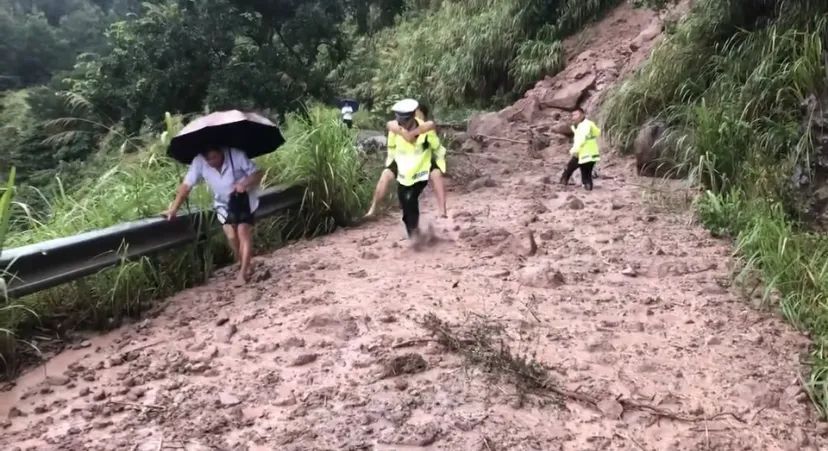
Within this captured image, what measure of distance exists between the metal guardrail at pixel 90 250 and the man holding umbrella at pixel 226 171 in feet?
0.62

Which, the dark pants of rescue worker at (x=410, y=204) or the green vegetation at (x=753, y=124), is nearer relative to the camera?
the green vegetation at (x=753, y=124)

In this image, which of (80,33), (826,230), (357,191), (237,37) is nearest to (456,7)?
(237,37)

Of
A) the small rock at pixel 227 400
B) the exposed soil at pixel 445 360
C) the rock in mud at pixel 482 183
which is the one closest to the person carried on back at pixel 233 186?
the exposed soil at pixel 445 360

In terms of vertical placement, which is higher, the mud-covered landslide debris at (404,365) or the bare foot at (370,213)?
the bare foot at (370,213)

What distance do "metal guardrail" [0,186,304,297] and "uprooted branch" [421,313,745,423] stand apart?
2240 millimetres

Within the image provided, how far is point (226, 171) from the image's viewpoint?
596cm

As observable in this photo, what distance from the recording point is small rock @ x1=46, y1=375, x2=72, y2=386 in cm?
416

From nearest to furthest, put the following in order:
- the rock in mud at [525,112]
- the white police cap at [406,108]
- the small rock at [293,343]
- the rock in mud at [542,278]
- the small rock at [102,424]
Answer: the small rock at [102,424], the small rock at [293,343], the rock in mud at [542,278], the white police cap at [406,108], the rock in mud at [525,112]

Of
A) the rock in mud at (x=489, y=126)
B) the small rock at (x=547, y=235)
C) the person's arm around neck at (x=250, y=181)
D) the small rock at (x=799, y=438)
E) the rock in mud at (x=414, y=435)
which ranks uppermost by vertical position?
the person's arm around neck at (x=250, y=181)

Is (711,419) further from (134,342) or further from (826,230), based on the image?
(134,342)

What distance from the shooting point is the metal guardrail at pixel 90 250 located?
452 cm

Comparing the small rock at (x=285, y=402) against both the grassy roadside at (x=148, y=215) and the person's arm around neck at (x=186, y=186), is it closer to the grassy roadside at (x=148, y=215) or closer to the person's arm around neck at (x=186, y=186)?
the grassy roadside at (x=148, y=215)

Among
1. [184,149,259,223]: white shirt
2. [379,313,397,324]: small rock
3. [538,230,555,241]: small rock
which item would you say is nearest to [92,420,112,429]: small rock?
[379,313,397,324]: small rock

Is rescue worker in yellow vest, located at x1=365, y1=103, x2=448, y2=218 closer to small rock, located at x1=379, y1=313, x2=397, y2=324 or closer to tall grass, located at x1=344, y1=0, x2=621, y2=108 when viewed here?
small rock, located at x1=379, y1=313, x2=397, y2=324
